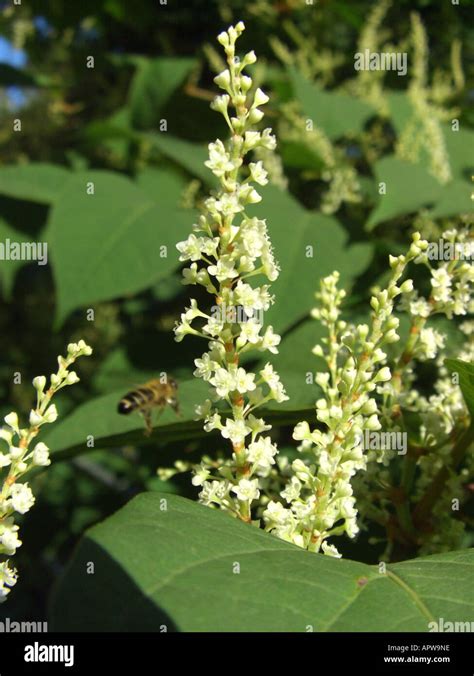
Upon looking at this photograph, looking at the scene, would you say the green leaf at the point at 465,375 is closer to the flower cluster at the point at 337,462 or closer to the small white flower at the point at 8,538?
the flower cluster at the point at 337,462

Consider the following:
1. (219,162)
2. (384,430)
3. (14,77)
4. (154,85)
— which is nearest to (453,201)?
(384,430)

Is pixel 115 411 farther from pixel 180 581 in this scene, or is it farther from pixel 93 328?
pixel 93 328

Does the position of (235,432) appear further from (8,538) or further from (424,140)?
(424,140)

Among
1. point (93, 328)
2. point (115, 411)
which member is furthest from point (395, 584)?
point (93, 328)

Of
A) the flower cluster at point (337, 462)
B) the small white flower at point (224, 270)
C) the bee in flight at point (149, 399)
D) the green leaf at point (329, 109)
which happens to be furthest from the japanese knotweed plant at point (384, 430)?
the green leaf at point (329, 109)
